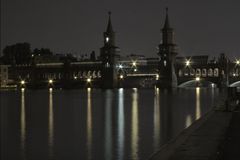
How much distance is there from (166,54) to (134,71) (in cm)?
1314

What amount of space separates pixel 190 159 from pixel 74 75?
142043mm

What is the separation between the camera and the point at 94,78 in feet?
475

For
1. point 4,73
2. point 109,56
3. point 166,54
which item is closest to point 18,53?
point 4,73

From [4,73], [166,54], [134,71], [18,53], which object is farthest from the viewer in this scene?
[18,53]

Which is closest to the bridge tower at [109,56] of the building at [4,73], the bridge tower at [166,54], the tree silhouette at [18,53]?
the bridge tower at [166,54]

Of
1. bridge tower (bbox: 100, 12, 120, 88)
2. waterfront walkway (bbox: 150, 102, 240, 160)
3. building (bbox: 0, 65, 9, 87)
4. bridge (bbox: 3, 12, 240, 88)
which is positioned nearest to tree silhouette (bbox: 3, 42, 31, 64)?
building (bbox: 0, 65, 9, 87)

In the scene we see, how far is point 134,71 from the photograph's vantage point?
14612 cm

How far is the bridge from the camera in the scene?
128 metres

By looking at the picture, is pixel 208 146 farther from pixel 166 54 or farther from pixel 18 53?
pixel 18 53

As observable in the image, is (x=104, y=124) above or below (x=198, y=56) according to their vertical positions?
below

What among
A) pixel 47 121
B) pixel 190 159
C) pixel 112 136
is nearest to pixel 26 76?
pixel 47 121

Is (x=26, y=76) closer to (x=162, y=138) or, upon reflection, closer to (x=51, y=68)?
(x=51, y=68)

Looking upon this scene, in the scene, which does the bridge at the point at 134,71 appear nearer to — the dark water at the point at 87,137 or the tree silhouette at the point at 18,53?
the tree silhouette at the point at 18,53

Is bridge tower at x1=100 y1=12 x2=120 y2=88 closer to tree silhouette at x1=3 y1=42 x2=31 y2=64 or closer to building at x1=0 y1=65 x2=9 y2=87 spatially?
building at x1=0 y1=65 x2=9 y2=87
